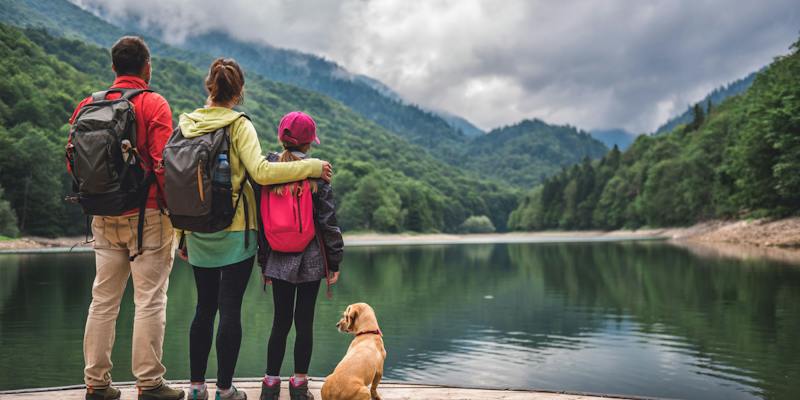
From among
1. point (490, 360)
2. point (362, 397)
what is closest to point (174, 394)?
point (362, 397)

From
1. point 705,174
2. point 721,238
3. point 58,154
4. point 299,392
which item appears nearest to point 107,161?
point 299,392

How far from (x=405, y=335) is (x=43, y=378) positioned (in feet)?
29.8

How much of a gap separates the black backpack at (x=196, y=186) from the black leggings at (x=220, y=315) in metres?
0.45

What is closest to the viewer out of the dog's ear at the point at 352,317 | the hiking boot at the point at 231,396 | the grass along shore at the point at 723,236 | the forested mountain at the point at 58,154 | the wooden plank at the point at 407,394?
the hiking boot at the point at 231,396

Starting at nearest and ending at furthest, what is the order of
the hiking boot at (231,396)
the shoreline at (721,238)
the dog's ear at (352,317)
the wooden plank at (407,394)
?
the hiking boot at (231,396)
the wooden plank at (407,394)
the dog's ear at (352,317)
the shoreline at (721,238)

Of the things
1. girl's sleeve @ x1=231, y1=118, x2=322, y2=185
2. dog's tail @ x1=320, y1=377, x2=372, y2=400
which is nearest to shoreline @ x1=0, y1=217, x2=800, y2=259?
girl's sleeve @ x1=231, y1=118, x2=322, y2=185

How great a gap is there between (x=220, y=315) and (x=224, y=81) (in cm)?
203

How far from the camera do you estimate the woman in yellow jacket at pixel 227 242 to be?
4859 mm

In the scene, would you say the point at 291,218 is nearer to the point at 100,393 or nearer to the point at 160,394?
the point at 160,394

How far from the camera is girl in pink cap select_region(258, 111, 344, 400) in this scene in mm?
4938

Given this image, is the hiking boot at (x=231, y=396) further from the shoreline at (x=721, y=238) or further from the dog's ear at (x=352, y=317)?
the shoreline at (x=721, y=238)

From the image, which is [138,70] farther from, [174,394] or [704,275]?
[704,275]

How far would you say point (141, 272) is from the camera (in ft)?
16.0

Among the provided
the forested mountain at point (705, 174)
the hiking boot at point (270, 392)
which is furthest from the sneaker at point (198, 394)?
the forested mountain at point (705, 174)
